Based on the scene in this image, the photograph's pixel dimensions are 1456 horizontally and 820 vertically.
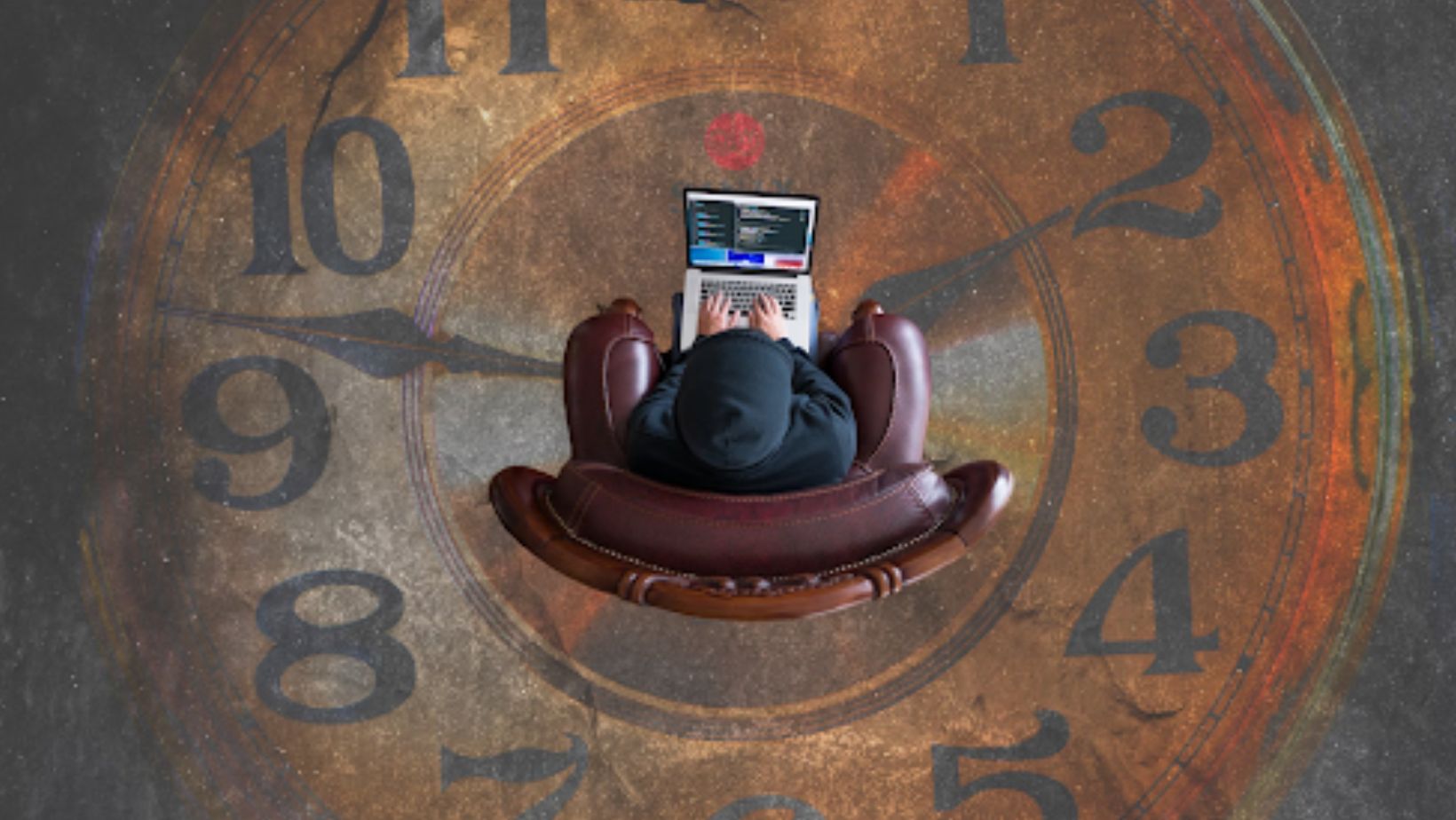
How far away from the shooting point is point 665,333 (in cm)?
358

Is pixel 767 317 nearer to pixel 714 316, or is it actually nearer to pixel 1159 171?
pixel 714 316

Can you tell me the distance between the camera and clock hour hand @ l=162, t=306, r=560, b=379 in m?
3.51

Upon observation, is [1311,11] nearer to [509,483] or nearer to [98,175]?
[509,483]

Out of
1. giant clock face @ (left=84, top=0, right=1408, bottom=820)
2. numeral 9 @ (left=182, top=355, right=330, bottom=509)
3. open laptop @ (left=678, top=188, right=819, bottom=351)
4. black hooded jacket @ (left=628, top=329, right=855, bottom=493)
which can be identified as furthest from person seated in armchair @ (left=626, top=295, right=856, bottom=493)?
numeral 9 @ (left=182, top=355, right=330, bottom=509)

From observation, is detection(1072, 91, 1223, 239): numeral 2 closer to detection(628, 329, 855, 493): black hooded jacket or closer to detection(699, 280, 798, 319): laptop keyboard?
detection(699, 280, 798, 319): laptop keyboard

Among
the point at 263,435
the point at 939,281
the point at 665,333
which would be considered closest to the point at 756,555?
the point at 665,333

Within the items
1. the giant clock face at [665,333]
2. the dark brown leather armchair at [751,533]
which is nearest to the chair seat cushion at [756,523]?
the dark brown leather armchair at [751,533]

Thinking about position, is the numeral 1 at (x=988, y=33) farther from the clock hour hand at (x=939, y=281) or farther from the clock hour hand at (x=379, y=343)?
the clock hour hand at (x=379, y=343)

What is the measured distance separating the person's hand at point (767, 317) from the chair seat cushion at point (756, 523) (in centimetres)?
76

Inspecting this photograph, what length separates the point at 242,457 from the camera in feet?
11.5

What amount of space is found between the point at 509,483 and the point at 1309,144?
2905 mm

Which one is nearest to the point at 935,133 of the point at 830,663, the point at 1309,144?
the point at 1309,144

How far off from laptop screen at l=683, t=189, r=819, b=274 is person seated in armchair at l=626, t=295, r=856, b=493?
57 centimetres

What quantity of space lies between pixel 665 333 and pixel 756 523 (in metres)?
1.62
